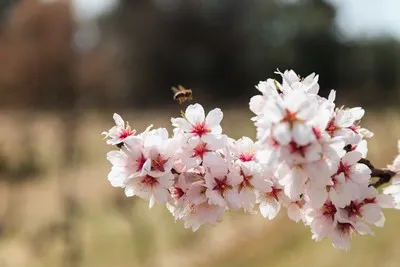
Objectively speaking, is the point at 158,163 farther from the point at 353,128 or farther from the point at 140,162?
the point at 353,128

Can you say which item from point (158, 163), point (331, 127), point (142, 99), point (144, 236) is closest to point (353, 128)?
point (331, 127)

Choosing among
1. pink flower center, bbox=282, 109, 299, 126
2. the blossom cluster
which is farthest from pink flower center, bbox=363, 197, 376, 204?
pink flower center, bbox=282, 109, 299, 126

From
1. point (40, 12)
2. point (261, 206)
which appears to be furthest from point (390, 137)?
point (261, 206)

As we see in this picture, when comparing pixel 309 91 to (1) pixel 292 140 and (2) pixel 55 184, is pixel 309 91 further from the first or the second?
(2) pixel 55 184

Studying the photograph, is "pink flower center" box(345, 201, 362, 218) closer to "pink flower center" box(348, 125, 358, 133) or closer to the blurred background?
"pink flower center" box(348, 125, 358, 133)

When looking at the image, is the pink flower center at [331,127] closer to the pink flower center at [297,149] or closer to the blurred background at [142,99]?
the pink flower center at [297,149]

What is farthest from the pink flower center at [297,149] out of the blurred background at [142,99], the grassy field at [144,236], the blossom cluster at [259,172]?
the grassy field at [144,236]
